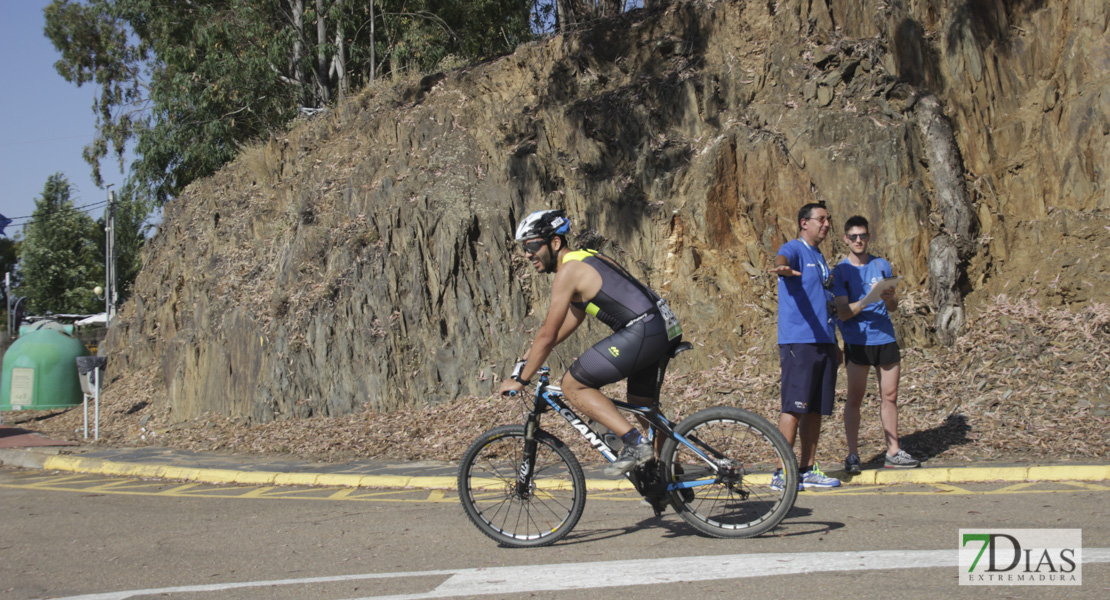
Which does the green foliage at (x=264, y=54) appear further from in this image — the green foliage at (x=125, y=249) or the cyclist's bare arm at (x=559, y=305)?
the green foliage at (x=125, y=249)

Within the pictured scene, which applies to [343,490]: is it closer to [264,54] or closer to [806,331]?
[806,331]

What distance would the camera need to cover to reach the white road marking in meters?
4.13

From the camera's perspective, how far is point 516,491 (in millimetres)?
5246

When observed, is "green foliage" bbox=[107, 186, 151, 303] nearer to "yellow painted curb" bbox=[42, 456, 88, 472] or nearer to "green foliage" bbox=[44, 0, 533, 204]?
"green foliage" bbox=[44, 0, 533, 204]

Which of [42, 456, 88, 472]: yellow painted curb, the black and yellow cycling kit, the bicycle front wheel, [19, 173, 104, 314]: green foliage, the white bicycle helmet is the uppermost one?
[19, 173, 104, 314]: green foliage

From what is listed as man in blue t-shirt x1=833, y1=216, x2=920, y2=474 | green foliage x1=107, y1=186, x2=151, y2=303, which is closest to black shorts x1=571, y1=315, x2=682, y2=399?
man in blue t-shirt x1=833, y1=216, x2=920, y2=474

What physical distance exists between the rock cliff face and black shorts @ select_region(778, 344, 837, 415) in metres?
4.25

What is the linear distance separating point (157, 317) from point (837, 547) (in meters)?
17.5

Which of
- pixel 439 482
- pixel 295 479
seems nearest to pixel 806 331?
pixel 439 482

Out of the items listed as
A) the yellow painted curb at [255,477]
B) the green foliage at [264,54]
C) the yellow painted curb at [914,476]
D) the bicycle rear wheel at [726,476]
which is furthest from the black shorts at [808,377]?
the green foliage at [264,54]

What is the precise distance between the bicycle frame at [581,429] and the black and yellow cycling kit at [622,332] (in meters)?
0.21

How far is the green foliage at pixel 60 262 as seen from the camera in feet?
166

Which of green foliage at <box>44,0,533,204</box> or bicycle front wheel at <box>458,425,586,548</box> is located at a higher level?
green foliage at <box>44,0,533,204</box>

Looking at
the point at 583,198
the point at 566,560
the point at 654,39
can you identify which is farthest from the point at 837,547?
the point at 654,39
